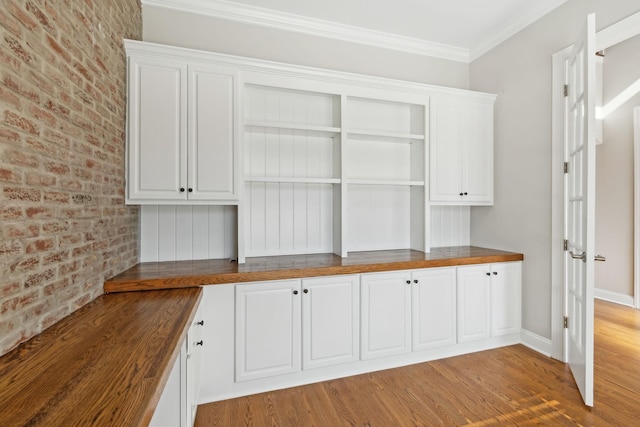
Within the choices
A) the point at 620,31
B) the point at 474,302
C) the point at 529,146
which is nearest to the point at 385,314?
the point at 474,302

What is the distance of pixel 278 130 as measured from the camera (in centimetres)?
267

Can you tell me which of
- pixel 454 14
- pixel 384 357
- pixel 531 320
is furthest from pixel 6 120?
pixel 531 320

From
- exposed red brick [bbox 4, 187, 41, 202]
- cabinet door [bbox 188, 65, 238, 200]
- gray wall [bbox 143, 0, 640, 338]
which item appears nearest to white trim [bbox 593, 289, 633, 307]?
gray wall [bbox 143, 0, 640, 338]

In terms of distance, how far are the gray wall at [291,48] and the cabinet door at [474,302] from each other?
6.53 ft

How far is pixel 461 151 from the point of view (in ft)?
A: 9.77

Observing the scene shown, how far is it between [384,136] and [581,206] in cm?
148

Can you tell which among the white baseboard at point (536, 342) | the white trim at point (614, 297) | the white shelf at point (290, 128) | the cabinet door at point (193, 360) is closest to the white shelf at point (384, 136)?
the white shelf at point (290, 128)

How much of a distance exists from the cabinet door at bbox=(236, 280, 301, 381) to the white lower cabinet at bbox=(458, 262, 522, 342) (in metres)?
1.44

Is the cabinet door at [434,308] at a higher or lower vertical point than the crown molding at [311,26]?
lower

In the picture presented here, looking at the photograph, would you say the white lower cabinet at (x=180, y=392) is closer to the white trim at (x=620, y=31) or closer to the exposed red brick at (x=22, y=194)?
the exposed red brick at (x=22, y=194)

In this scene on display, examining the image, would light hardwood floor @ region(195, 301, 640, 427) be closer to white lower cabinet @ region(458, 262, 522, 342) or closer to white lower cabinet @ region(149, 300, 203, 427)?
white lower cabinet @ region(458, 262, 522, 342)

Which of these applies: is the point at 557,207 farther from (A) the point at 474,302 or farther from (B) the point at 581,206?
(A) the point at 474,302

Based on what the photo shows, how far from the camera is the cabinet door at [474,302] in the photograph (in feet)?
8.67

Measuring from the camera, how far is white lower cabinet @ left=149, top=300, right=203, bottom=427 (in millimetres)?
1184
